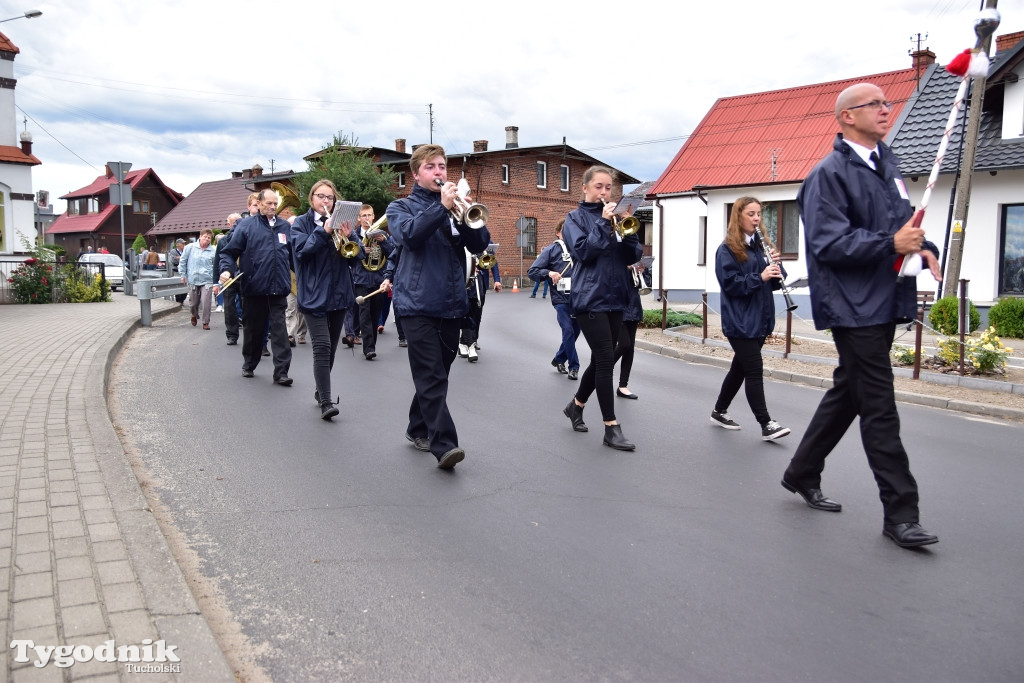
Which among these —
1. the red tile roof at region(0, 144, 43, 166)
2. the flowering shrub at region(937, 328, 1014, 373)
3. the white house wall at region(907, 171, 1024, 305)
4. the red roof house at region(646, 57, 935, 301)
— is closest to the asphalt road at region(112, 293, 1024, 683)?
the flowering shrub at region(937, 328, 1014, 373)

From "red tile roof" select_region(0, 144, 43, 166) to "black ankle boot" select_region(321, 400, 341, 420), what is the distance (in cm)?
2445

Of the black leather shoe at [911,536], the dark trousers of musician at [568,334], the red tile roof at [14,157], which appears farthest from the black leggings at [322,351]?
the red tile roof at [14,157]

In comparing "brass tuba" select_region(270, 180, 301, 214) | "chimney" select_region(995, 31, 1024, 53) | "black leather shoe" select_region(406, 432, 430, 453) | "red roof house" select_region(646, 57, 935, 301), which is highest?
"chimney" select_region(995, 31, 1024, 53)

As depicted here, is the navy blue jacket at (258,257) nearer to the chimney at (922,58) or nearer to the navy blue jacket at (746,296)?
the navy blue jacket at (746,296)

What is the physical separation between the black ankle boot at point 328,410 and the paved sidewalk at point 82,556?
1737mm

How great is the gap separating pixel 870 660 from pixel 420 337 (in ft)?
11.1

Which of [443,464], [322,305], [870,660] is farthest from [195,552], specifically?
[322,305]

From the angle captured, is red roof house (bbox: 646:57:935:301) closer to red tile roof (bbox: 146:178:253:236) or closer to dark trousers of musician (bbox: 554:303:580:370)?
dark trousers of musician (bbox: 554:303:580:370)

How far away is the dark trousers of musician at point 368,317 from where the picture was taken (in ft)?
38.4

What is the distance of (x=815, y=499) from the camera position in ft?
16.0

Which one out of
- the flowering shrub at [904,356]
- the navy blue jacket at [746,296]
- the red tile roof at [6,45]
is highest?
the red tile roof at [6,45]

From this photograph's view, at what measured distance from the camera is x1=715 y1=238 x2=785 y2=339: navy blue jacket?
6.81m

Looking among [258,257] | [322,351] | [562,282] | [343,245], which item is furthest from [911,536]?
[258,257]

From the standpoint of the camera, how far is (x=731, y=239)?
22.8 feet
